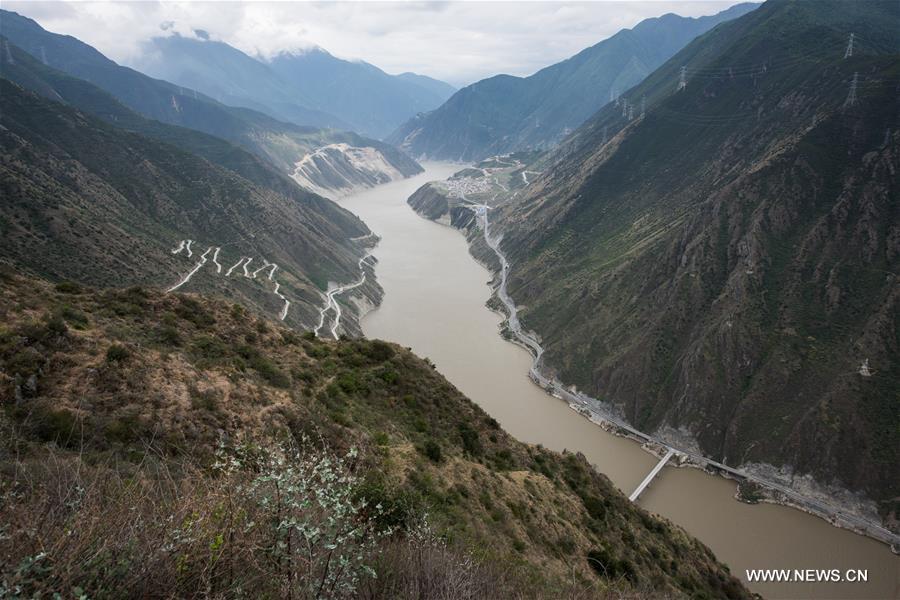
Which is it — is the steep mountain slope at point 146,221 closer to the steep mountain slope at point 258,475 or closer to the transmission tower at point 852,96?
the steep mountain slope at point 258,475

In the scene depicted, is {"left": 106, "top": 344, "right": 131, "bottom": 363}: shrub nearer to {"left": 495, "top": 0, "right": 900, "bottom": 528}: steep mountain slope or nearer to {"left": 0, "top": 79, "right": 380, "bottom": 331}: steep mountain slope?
{"left": 0, "top": 79, "right": 380, "bottom": 331}: steep mountain slope

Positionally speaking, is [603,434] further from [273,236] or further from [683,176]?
[273,236]

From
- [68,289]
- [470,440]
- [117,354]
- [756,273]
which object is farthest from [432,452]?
[756,273]

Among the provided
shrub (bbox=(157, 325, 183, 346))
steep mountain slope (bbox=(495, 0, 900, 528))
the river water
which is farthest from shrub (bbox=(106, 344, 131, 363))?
steep mountain slope (bbox=(495, 0, 900, 528))

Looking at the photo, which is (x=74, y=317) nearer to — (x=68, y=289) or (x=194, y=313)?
(x=68, y=289)

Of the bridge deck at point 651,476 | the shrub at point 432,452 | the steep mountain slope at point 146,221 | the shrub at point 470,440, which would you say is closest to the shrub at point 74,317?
the shrub at point 432,452
